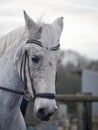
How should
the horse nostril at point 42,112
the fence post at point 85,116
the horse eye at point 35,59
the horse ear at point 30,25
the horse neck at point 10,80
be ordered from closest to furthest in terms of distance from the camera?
Answer: 1. the horse nostril at point 42,112
2. the horse eye at point 35,59
3. the horse ear at point 30,25
4. the horse neck at point 10,80
5. the fence post at point 85,116

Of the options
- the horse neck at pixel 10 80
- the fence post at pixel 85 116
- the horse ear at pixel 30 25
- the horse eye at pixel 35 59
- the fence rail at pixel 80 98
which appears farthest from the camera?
the fence post at pixel 85 116

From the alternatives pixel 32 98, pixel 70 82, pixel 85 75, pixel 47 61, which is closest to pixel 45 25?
pixel 47 61

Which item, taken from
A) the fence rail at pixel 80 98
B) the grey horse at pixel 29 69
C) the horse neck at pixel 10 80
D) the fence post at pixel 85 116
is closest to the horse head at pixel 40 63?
the grey horse at pixel 29 69

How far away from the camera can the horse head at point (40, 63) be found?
421cm

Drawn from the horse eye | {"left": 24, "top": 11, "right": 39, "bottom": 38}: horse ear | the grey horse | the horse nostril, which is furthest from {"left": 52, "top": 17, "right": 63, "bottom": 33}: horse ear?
the horse nostril

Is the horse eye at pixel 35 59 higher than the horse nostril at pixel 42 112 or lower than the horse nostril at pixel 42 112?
higher

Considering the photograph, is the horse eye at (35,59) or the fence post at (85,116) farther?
the fence post at (85,116)

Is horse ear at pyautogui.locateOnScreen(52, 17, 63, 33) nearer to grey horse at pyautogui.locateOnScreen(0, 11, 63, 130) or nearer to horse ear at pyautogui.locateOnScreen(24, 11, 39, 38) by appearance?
grey horse at pyautogui.locateOnScreen(0, 11, 63, 130)

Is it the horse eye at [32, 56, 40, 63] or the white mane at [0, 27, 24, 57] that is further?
the white mane at [0, 27, 24, 57]

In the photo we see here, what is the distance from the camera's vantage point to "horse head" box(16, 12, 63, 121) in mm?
4207

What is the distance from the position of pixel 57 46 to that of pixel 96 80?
789 centimetres

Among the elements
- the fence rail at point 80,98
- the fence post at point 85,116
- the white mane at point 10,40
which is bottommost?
the fence post at point 85,116

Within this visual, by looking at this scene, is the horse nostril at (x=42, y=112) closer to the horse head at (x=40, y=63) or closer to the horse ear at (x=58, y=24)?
the horse head at (x=40, y=63)

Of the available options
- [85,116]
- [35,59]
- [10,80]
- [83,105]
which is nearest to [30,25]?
[35,59]
